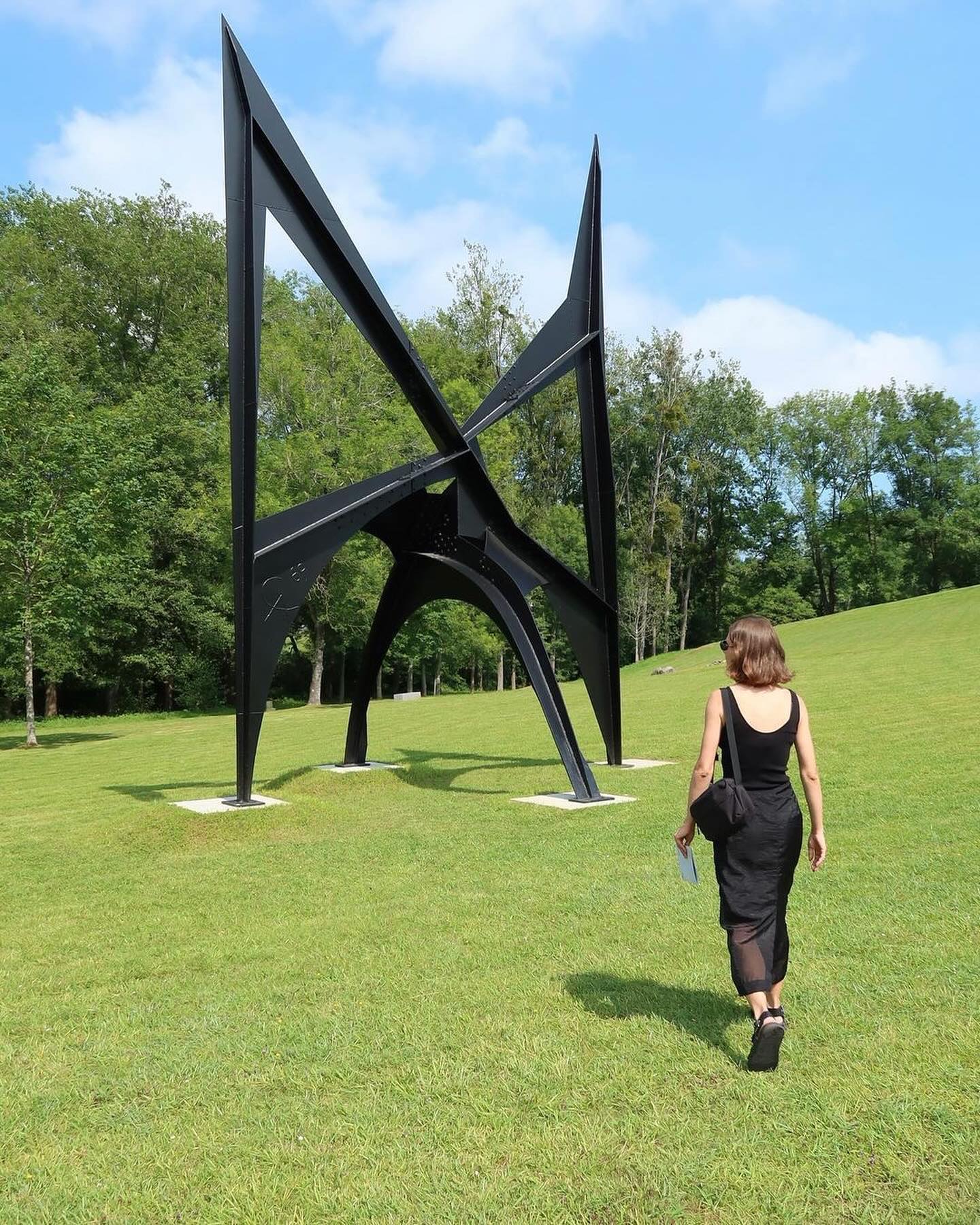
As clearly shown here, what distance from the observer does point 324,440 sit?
30.8 meters

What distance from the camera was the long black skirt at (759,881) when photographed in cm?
344

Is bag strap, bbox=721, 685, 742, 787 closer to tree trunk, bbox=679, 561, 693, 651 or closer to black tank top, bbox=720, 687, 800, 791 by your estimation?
black tank top, bbox=720, 687, 800, 791

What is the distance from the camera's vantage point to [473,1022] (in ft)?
12.9

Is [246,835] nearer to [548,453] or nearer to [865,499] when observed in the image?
[548,453]

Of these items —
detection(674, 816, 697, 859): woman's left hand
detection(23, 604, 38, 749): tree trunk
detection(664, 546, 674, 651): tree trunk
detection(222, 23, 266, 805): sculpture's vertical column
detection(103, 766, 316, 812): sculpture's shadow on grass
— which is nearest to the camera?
detection(674, 816, 697, 859): woman's left hand

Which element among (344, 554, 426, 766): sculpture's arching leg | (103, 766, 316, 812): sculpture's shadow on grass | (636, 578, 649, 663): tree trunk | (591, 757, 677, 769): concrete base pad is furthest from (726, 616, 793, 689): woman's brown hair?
(636, 578, 649, 663): tree trunk

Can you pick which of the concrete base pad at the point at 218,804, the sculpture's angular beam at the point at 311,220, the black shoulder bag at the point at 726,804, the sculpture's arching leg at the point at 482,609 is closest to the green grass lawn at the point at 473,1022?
the concrete base pad at the point at 218,804

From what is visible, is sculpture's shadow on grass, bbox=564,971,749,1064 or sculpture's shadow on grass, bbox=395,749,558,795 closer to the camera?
sculpture's shadow on grass, bbox=564,971,749,1064

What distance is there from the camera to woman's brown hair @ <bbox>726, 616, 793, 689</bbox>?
3518 millimetres

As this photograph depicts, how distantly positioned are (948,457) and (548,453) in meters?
25.3

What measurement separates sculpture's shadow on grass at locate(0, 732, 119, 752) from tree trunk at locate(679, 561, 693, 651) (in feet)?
102

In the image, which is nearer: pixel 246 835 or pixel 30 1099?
pixel 30 1099

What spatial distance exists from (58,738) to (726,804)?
21738mm

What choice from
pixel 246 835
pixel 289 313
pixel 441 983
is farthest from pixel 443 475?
pixel 289 313
